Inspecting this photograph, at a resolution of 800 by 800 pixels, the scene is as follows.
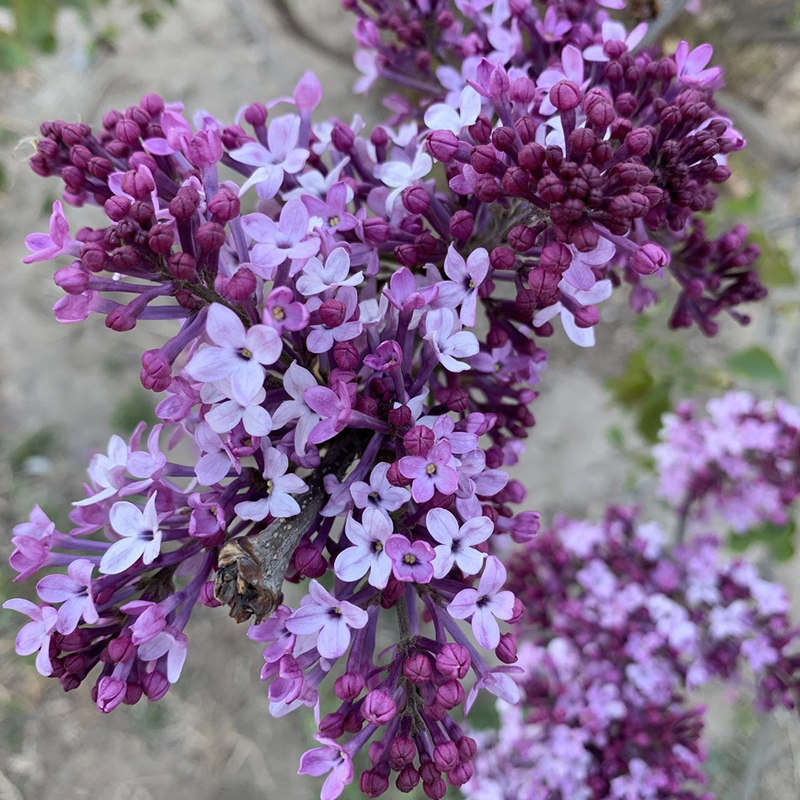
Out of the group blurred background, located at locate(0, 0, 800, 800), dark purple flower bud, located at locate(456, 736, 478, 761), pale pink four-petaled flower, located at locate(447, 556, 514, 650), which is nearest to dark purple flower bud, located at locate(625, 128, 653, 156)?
pale pink four-petaled flower, located at locate(447, 556, 514, 650)

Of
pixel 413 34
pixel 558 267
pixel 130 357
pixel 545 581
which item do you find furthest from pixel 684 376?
pixel 130 357

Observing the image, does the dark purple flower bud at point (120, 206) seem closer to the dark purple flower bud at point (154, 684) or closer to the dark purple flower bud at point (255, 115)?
the dark purple flower bud at point (255, 115)

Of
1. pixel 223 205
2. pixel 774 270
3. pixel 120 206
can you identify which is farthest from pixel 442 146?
pixel 774 270

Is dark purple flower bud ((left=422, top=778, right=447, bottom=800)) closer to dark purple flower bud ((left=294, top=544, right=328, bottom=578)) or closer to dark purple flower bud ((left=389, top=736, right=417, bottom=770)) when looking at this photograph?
dark purple flower bud ((left=389, top=736, right=417, bottom=770))

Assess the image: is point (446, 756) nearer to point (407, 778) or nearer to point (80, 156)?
point (407, 778)

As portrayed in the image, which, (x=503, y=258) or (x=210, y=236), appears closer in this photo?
(x=210, y=236)

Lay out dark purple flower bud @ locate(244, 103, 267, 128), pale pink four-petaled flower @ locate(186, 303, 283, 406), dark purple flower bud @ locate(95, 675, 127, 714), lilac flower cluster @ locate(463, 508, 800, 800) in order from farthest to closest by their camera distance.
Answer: lilac flower cluster @ locate(463, 508, 800, 800) → dark purple flower bud @ locate(244, 103, 267, 128) → dark purple flower bud @ locate(95, 675, 127, 714) → pale pink four-petaled flower @ locate(186, 303, 283, 406)
